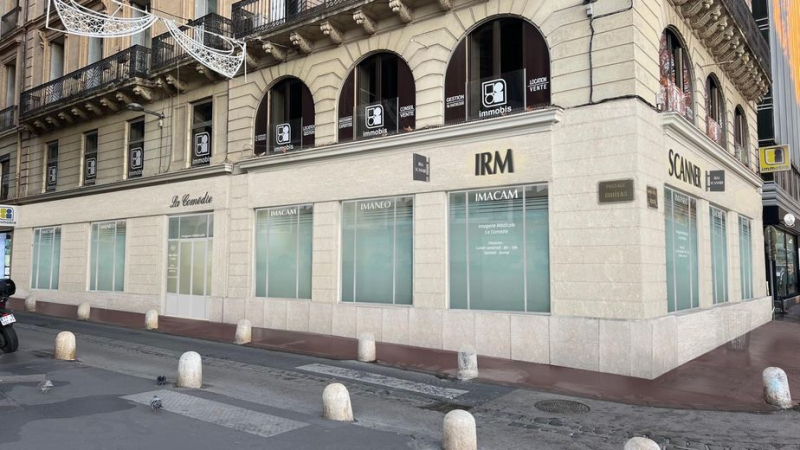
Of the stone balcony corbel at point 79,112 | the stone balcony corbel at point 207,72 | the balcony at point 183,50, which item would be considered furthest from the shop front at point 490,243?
the stone balcony corbel at point 79,112

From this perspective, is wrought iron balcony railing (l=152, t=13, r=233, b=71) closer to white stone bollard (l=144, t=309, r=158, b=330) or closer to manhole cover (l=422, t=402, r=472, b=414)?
white stone bollard (l=144, t=309, r=158, b=330)

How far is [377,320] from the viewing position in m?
13.2

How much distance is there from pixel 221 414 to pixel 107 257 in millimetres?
16418

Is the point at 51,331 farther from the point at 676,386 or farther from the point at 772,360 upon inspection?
the point at 772,360

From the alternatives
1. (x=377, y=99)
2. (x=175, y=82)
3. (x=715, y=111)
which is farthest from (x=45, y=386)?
(x=715, y=111)

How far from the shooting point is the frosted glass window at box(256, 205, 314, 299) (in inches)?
595

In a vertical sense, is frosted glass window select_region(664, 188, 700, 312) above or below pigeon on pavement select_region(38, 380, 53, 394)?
above

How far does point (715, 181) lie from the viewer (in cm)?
1377

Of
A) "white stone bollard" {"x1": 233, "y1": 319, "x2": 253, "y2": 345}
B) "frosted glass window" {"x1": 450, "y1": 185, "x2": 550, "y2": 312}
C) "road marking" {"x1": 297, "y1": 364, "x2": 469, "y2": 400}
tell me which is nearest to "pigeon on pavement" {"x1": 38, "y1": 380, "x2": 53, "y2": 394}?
"road marking" {"x1": 297, "y1": 364, "x2": 469, "y2": 400}

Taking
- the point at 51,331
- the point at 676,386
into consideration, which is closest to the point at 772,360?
the point at 676,386

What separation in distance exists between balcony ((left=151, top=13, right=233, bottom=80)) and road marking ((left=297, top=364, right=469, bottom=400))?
11.0 meters

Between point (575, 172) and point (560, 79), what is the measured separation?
193 cm

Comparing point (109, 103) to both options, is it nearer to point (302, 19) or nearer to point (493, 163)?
point (302, 19)

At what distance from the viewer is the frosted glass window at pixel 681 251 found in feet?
37.9
